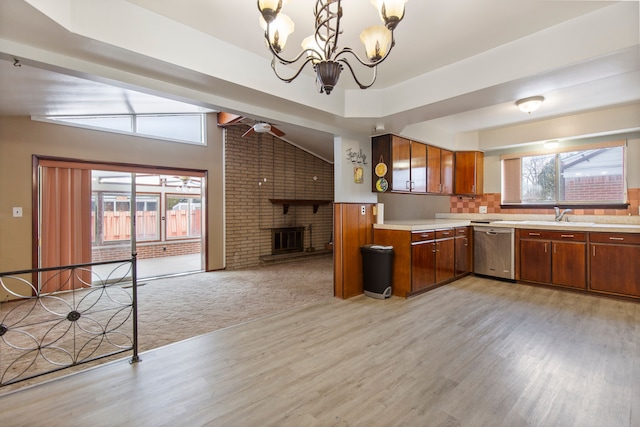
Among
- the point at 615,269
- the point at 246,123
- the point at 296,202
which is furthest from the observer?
the point at 296,202

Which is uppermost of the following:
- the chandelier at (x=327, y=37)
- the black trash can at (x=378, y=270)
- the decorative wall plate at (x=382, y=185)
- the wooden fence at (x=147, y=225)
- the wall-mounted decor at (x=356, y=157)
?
the chandelier at (x=327, y=37)

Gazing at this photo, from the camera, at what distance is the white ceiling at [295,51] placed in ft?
Answer: 6.24

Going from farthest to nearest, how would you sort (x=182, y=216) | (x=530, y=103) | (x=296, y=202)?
(x=182, y=216)
(x=296, y=202)
(x=530, y=103)

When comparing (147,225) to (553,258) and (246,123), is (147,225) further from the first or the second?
(553,258)

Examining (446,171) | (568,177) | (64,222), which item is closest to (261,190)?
(64,222)

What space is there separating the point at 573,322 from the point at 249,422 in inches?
131

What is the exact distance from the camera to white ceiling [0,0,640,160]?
1903 millimetres

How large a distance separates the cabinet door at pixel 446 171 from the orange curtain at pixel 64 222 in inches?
227

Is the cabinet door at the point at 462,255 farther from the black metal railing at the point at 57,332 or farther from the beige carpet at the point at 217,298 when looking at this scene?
the black metal railing at the point at 57,332

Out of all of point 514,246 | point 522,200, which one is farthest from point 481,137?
point 514,246

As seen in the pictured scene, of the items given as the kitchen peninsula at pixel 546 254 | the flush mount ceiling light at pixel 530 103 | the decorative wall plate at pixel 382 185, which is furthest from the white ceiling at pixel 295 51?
the kitchen peninsula at pixel 546 254

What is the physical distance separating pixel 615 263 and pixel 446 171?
2537 millimetres

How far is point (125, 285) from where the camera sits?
188 inches

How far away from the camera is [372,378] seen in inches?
81.5
